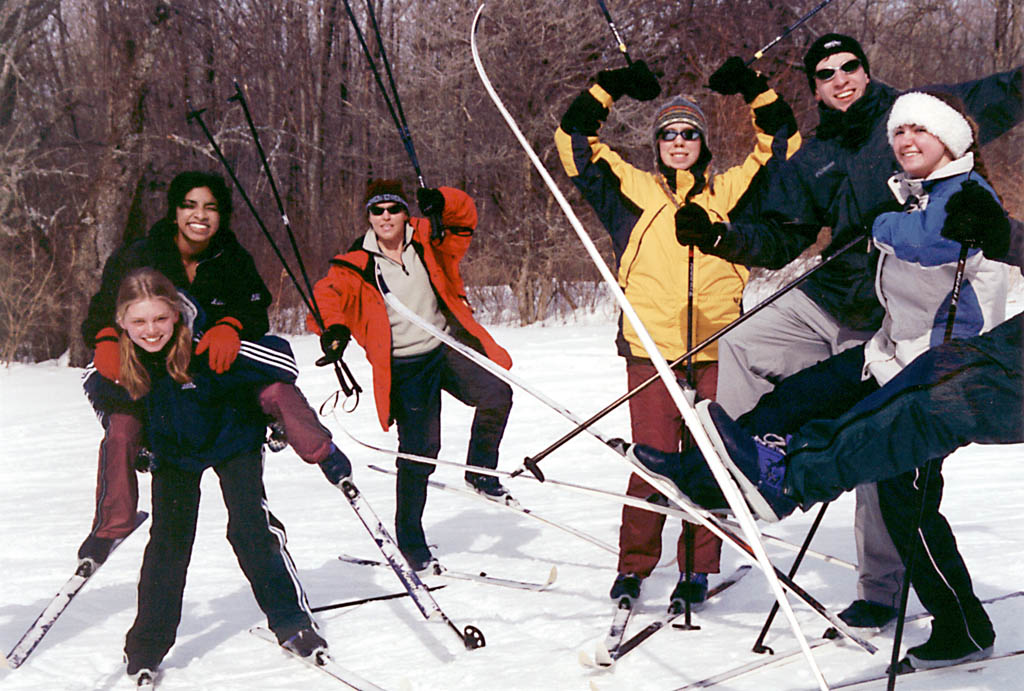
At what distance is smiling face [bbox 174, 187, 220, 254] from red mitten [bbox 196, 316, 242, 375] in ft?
0.71

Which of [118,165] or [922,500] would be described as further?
[118,165]

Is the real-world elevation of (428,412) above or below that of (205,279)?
below

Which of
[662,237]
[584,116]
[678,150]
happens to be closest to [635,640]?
[662,237]

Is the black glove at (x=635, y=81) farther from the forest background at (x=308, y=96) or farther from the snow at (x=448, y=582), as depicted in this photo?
the snow at (x=448, y=582)

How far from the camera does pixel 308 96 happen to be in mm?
3518

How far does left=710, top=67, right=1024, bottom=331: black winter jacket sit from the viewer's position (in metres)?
2.12

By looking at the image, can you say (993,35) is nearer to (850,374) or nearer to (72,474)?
(850,374)

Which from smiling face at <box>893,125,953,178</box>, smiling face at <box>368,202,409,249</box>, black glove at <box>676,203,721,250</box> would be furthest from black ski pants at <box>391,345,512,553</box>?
smiling face at <box>893,125,953,178</box>

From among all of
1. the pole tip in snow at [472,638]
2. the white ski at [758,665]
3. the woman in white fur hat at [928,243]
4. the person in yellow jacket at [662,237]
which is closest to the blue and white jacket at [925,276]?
the woman in white fur hat at [928,243]

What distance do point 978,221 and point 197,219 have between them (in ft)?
5.72

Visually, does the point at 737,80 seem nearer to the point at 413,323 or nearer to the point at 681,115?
the point at 681,115

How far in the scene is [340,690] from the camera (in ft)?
7.34

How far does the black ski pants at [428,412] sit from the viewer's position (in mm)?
2900

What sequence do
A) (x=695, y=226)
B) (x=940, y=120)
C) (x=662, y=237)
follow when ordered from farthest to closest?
(x=662, y=237)
(x=695, y=226)
(x=940, y=120)
